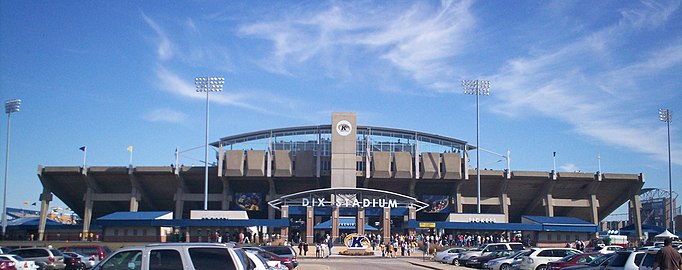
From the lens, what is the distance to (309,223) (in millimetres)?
75750

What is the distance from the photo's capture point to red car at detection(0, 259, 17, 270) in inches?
1054

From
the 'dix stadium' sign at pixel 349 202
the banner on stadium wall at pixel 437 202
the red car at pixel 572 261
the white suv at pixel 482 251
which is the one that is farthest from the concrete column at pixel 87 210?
the red car at pixel 572 261

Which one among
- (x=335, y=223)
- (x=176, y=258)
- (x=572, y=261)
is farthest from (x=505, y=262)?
(x=335, y=223)

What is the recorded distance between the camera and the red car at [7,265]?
26.8m

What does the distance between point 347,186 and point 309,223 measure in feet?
31.8

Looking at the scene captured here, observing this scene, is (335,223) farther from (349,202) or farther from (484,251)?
(484,251)

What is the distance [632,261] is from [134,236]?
6161cm

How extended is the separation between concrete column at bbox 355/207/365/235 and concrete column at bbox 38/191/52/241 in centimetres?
3981

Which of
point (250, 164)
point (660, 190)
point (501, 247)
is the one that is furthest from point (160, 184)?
point (660, 190)

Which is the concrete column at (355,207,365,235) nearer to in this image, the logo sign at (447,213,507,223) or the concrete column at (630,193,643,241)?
the logo sign at (447,213,507,223)

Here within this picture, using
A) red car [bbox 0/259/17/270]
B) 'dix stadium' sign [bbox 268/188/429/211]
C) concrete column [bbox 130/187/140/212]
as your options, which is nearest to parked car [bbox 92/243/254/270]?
red car [bbox 0/259/17/270]

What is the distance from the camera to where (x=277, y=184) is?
304 feet

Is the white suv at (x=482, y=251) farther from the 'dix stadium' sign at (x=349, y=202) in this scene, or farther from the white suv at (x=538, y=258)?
the 'dix stadium' sign at (x=349, y=202)

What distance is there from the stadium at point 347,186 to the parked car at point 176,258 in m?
63.5
